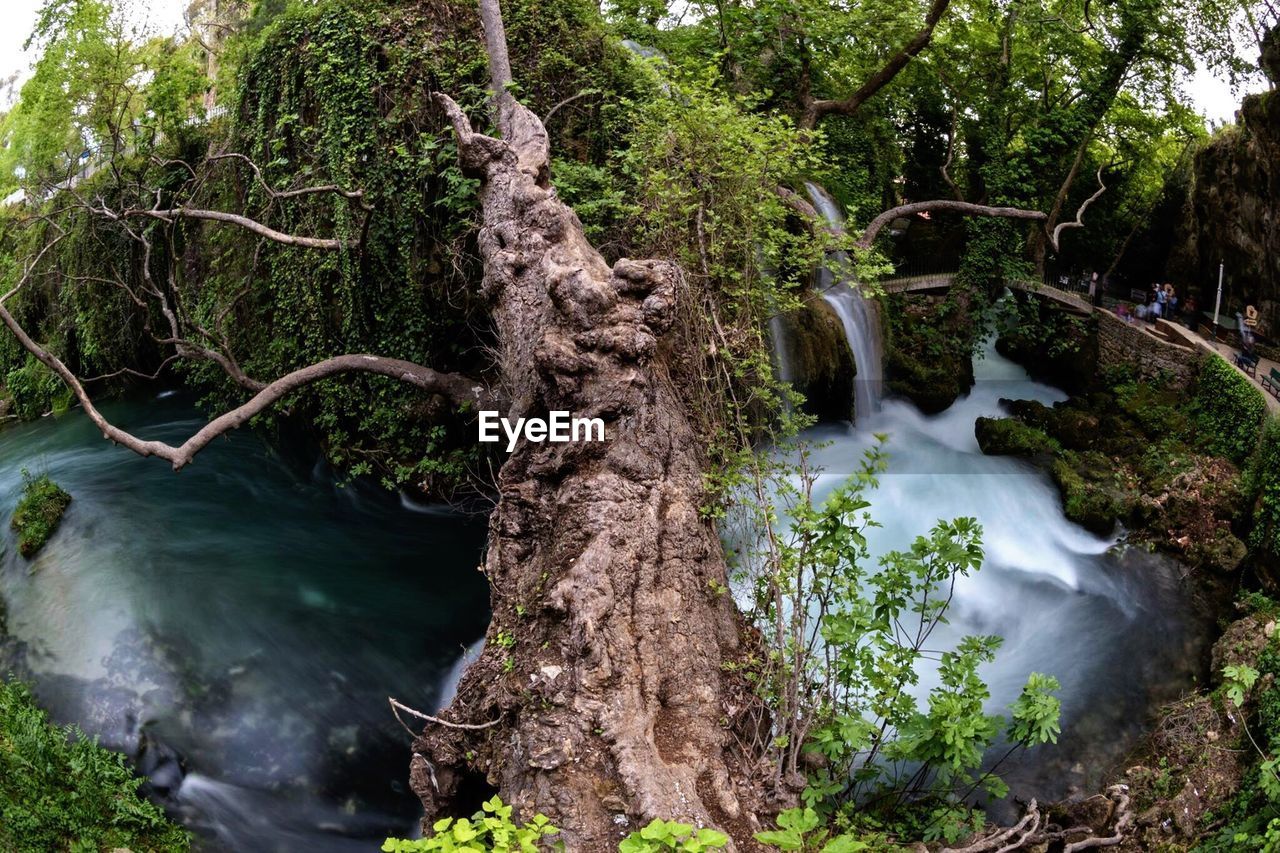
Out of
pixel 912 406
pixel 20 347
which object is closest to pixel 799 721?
pixel 912 406

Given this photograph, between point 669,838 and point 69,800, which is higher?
point 669,838

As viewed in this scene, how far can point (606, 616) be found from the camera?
5.76 metres

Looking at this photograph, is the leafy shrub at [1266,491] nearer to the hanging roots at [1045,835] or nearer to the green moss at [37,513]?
the hanging roots at [1045,835]

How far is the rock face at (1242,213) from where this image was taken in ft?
53.4

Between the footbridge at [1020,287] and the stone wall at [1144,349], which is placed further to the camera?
the footbridge at [1020,287]

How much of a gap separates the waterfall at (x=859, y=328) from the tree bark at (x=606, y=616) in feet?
23.6

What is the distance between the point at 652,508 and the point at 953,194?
15.4 meters

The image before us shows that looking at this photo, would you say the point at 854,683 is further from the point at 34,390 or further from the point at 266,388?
the point at 34,390

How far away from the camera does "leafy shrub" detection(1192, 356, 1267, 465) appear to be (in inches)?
543

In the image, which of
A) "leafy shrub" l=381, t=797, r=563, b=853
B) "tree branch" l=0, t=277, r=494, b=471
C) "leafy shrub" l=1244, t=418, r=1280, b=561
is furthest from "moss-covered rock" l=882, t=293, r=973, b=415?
"leafy shrub" l=381, t=797, r=563, b=853

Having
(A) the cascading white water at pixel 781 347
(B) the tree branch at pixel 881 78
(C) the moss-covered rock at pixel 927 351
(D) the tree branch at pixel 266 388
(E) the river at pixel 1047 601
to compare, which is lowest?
(E) the river at pixel 1047 601

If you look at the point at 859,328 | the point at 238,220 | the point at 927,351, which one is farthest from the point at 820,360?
the point at 238,220

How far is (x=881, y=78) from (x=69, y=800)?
13.4 meters

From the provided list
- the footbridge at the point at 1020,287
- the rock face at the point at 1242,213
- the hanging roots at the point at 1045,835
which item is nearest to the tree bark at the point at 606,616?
the hanging roots at the point at 1045,835
